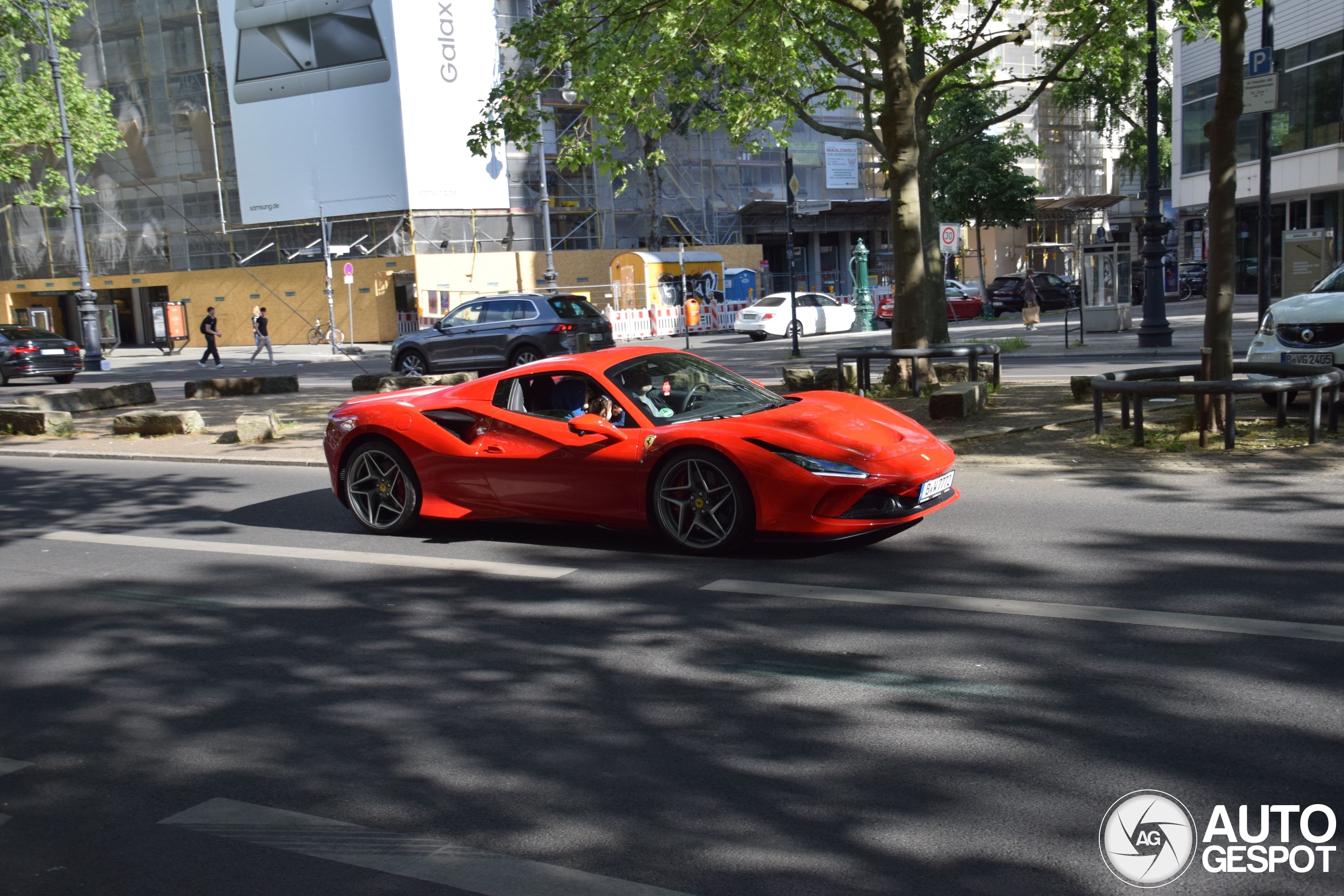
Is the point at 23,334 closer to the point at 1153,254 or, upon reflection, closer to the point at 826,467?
the point at 1153,254

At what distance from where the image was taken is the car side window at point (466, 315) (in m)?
23.6

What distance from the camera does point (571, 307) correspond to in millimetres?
23641

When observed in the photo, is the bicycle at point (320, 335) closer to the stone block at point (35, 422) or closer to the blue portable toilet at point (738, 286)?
the blue portable toilet at point (738, 286)

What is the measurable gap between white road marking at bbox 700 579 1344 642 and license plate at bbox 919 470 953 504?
2.99 ft

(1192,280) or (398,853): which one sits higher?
(1192,280)

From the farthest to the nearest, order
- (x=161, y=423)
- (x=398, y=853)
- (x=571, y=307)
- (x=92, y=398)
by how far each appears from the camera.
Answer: (x=571, y=307), (x=92, y=398), (x=161, y=423), (x=398, y=853)

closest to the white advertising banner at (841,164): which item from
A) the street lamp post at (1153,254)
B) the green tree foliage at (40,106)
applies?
the green tree foliage at (40,106)

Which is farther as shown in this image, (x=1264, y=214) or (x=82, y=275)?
(x=82, y=275)

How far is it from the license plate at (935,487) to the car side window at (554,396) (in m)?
2.07

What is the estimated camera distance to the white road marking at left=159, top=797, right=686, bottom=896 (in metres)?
3.47

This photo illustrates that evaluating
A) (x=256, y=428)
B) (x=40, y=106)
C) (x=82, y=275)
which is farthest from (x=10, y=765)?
→ (x=40, y=106)

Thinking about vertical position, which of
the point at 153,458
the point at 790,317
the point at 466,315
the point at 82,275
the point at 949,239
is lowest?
the point at 153,458

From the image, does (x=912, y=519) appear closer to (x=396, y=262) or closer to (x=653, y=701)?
(x=653, y=701)

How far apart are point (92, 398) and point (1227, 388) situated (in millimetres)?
17942
